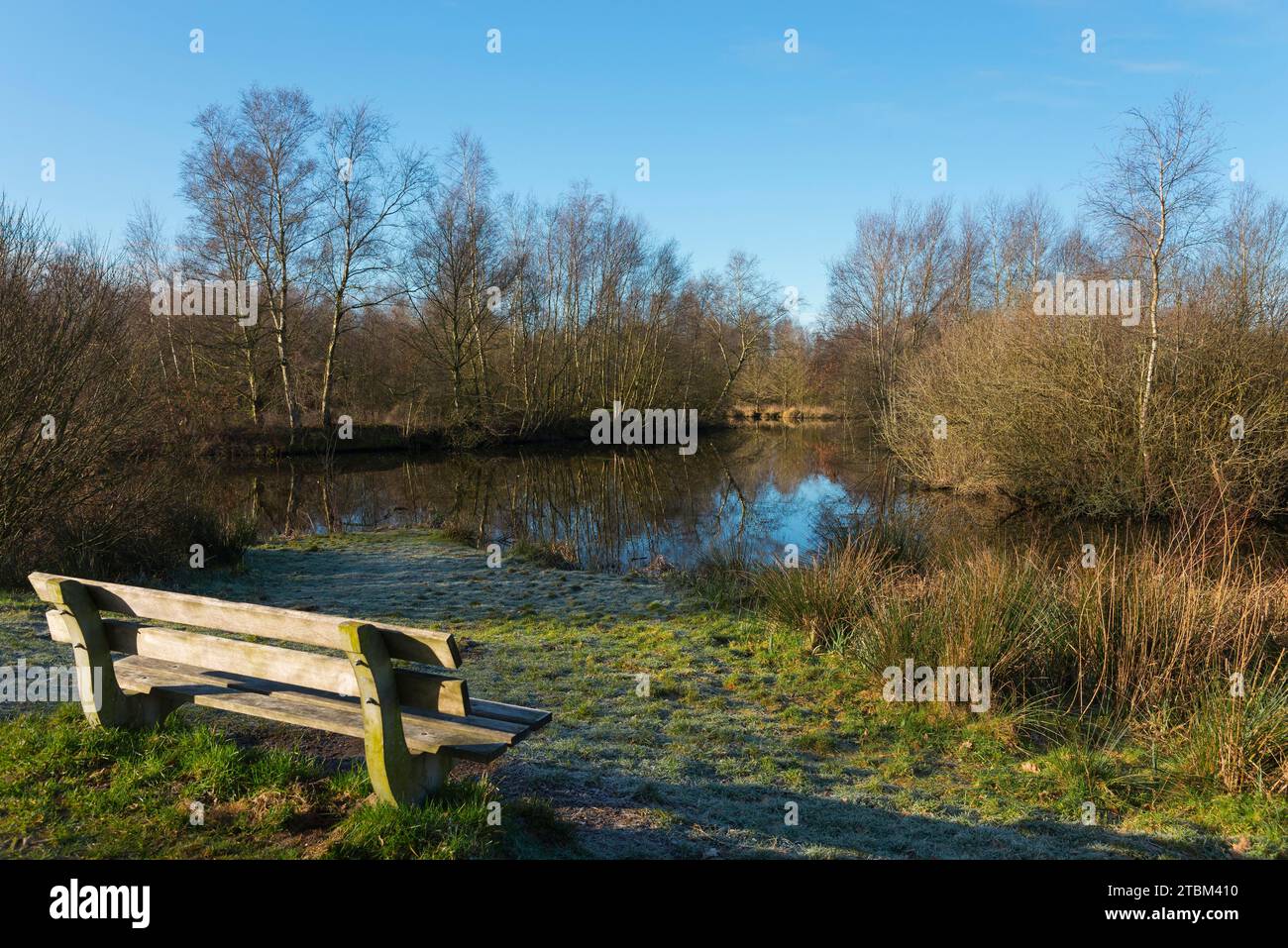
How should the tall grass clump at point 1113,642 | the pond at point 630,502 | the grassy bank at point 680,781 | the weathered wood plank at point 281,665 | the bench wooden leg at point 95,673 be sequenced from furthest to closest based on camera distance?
the pond at point 630,502 < the tall grass clump at point 1113,642 < the bench wooden leg at point 95,673 < the grassy bank at point 680,781 < the weathered wood plank at point 281,665

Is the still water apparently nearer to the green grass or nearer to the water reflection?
the water reflection

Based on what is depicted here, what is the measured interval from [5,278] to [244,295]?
2320 cm

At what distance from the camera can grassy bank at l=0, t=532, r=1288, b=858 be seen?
327 centimetres

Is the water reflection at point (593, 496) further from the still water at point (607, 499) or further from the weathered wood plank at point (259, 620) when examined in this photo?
the weathered wood plank at point (259, 620)

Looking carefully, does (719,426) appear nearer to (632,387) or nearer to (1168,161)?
(632,387)

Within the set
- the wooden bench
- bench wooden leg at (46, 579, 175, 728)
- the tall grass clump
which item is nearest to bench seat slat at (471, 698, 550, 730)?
the wooden bench

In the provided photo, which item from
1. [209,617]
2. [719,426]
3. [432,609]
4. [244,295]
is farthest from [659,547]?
[719,426]

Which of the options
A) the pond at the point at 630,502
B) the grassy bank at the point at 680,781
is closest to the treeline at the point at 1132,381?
the pond at the point at 630,502

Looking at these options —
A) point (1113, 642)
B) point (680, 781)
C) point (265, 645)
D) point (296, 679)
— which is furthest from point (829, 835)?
point (1113, 642)

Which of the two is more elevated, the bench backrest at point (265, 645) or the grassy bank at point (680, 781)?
the bench backrest at point (265, 645)

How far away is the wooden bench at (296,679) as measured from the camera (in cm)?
301

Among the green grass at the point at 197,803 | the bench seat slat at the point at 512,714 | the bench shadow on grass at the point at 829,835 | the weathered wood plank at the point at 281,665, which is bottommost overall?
the bench shadow on grass at the point at 829,835

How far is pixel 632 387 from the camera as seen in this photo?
41.8m

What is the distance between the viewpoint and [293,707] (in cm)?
354
